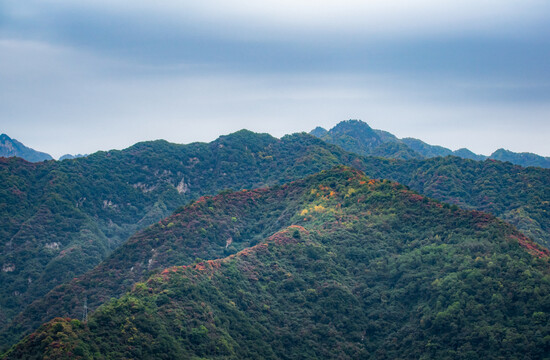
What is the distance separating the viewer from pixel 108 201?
551 ft

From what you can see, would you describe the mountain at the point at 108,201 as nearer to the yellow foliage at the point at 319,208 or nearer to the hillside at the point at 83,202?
the hillside at the point at 83,202

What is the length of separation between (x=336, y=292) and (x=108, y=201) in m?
108

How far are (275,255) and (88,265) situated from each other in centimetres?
5677

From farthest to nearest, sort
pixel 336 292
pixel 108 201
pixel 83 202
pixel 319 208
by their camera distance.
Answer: pixel 108 201, pixel 83 202, pixel 319 208, pixel 336 292

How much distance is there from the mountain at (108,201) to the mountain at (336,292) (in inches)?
883

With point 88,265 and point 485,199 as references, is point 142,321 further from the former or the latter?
point 485,199

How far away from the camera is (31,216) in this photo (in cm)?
13825

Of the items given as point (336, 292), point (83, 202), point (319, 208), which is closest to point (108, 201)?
point (83, 202)

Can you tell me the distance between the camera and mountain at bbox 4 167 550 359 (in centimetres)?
5928

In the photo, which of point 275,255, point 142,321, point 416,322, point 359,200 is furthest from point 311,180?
point 142,321

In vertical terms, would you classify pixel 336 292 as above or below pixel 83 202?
below

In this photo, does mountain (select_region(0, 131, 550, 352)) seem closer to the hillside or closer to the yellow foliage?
the hillside

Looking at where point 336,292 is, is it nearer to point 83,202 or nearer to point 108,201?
point 83,202

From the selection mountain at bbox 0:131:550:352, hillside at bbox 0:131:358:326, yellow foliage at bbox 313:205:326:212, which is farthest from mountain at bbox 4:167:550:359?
hillside at bbox 0:131:358:326
